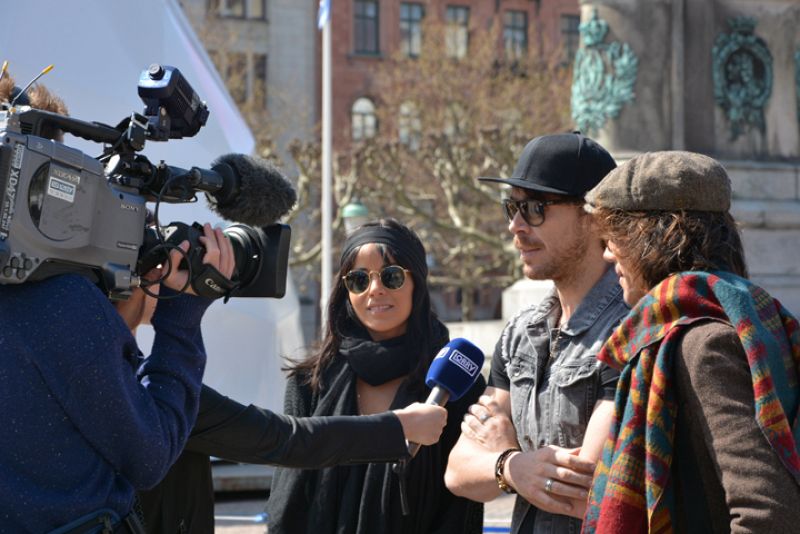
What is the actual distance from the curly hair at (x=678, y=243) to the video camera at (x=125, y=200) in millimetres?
868

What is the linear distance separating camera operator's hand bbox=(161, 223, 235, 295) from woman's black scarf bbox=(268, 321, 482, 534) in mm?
1619

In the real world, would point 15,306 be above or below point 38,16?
below

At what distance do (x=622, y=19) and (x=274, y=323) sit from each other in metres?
4.32

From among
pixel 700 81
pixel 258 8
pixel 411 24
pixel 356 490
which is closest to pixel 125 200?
pixel 356 490

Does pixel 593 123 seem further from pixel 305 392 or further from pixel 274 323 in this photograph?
pixel 305 392

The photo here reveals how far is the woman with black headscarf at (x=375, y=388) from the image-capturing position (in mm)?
4293

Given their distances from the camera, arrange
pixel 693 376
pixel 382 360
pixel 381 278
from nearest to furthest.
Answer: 1. pixel 693 376
2. pixel 382 360
3. pixel 381 278

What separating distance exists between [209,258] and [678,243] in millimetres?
1109

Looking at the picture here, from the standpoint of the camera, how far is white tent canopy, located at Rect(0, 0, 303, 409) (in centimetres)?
715

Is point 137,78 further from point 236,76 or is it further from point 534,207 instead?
point 236,76

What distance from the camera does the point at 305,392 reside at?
4668mm

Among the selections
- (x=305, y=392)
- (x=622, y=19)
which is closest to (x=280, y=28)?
(x=622, y=19)

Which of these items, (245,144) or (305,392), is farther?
(245,144)

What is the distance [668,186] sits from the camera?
2906mm
